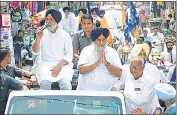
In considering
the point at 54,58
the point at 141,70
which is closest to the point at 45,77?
the point at 54,58

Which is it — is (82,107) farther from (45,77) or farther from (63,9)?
(63,9)

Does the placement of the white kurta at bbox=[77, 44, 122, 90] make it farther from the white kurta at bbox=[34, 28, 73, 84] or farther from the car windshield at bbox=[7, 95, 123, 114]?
the car windshield at bbox=[7, 95, 123, 114]

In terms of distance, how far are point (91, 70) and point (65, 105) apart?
0.85 m

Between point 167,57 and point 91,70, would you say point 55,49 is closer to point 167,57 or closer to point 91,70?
point 91,70

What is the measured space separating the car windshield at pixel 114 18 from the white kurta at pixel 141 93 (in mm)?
1447

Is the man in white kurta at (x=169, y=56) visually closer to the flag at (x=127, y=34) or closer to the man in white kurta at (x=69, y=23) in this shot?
the flag at (x=127, y=34)

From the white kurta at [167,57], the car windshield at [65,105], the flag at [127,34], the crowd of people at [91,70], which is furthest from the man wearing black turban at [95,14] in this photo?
the car windshield at [65,105]

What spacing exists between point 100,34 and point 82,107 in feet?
3.25

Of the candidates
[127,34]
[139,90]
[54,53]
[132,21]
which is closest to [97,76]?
[139,90]

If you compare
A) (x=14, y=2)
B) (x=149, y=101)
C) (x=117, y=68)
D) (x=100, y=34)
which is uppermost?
(x=14, y=2)

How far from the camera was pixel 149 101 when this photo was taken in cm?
374

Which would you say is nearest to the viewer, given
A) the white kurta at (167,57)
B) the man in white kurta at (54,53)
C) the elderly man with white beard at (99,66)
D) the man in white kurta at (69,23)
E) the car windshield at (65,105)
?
the car windshield at (65,105)

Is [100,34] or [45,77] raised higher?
[100,34]

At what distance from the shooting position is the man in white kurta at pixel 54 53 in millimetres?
4160
